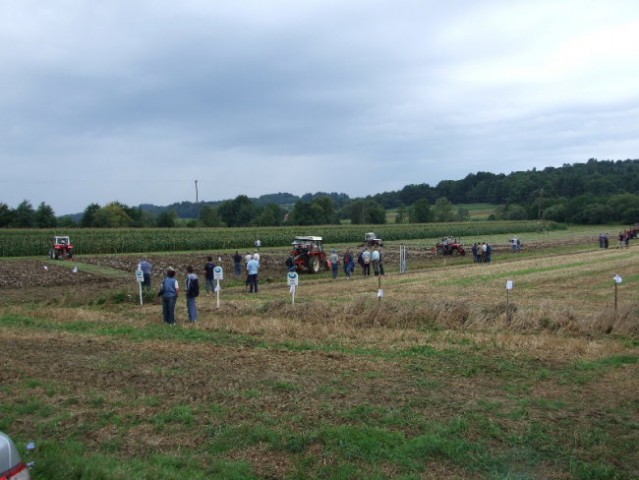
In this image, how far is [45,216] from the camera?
81.9 meters

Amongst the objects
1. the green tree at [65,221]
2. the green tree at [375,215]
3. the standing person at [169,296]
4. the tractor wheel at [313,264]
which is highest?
the green tree at [65,221]

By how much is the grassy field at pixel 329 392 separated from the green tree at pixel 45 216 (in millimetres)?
68578

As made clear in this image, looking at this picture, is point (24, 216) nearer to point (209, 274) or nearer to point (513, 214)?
point (209, 274)

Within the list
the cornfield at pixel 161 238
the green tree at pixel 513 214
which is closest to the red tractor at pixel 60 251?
the cornfield at pixel 161 238

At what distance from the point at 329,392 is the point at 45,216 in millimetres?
81503

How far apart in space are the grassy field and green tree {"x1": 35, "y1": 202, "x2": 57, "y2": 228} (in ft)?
225

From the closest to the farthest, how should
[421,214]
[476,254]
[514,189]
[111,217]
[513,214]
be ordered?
[476,254]
[111,217]
[421,214]
[513,214]
[514,189]

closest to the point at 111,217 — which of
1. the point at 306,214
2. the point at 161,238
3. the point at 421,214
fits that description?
the point at 306,214

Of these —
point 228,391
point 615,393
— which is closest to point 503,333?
point 615,393

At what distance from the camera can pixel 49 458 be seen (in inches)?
238

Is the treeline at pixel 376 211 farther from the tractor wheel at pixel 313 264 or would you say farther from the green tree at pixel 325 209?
the tractor wheel at pixel 313 264

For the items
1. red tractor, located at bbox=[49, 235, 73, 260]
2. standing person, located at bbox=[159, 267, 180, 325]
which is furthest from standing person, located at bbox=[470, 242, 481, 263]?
standing person, located at bbox=[159, 267, 180, 325]

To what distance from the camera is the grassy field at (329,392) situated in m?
6.21

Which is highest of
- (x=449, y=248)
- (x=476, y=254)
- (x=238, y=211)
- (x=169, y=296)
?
(x=238, y=211)
